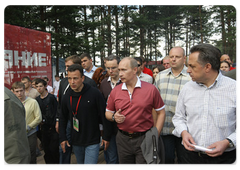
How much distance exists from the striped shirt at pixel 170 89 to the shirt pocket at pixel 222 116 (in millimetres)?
1177

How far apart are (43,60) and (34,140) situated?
5942 millimetres

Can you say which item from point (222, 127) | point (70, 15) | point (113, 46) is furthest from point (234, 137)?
point (113, 46)

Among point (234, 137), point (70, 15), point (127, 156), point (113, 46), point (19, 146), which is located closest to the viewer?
point (19, 146)

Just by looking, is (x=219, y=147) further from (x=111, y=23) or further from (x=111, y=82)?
(x=111, y=23)

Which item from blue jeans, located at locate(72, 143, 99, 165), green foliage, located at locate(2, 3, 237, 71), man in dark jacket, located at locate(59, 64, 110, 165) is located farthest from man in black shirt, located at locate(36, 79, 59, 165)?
green foliage, located at locate(2, 3, 237, 71)

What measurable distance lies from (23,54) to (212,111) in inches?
291

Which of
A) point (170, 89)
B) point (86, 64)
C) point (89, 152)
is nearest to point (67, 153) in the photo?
point (89, 152)

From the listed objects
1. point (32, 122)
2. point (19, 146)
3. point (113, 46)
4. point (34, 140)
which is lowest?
point (34, 140)

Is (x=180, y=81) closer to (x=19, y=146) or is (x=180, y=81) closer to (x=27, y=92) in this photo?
(x=19, y=146)

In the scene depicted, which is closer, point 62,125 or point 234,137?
point 234,137

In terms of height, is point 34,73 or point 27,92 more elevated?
point 34,73

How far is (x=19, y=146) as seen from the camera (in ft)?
4.75

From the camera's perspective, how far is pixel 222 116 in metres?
1.60

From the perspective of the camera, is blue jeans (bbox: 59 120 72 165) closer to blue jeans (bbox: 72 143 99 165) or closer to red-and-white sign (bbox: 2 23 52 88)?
blue jeans (bbox: 72 143 99 165)
